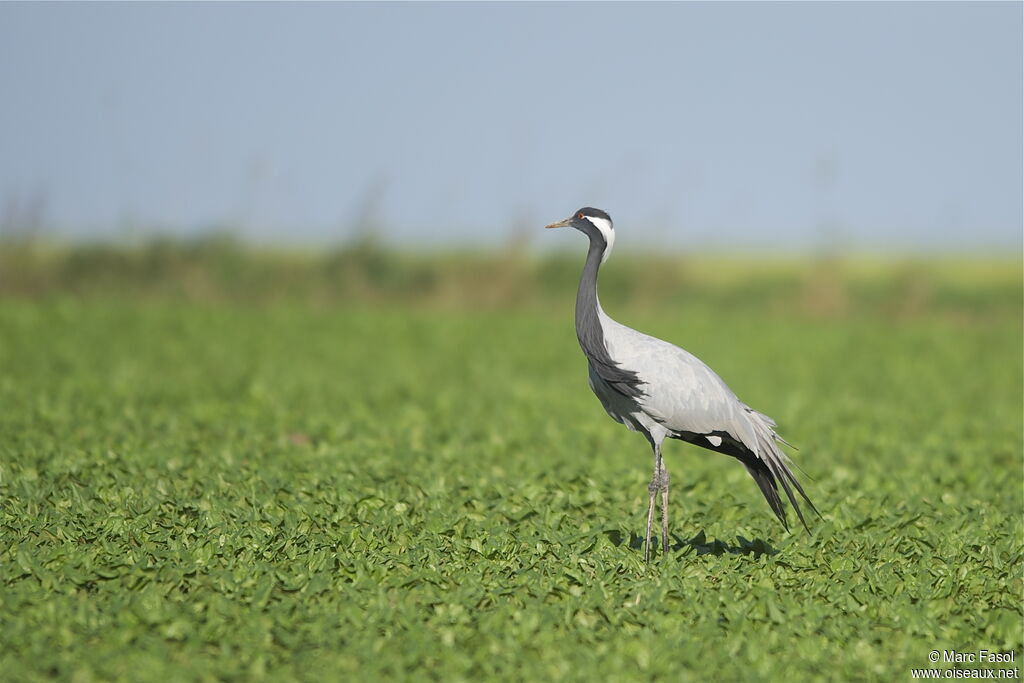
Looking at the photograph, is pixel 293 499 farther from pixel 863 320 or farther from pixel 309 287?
pixel 863 320

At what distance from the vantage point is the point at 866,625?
5625 mm

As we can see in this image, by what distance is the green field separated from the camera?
5184mm

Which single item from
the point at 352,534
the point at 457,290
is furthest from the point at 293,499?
the point at 457,290

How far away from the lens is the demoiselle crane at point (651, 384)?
6.04 meters

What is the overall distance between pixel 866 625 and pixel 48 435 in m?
6.86

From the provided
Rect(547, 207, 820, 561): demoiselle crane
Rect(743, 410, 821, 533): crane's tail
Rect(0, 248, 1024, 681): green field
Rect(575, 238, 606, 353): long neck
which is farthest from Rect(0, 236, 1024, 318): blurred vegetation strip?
Rect(575, 238, 606, 353): long neck

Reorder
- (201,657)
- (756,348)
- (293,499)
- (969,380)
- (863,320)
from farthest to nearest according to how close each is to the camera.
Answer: (863,320)
(756,348)
(969,380)
(293,499)
(201,657)

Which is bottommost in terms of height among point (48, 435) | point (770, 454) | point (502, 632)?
point (48, 435)

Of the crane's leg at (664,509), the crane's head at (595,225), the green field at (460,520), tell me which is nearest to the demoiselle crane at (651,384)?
the crane's head at (595,225)

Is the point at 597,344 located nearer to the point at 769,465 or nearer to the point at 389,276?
the point at 769,465

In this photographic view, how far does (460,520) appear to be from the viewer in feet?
23.1

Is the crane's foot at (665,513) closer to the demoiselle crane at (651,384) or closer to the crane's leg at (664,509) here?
the crane's leg at (664,509)

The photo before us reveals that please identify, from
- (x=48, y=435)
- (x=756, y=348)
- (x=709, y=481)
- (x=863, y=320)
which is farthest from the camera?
(x=863, y=320)

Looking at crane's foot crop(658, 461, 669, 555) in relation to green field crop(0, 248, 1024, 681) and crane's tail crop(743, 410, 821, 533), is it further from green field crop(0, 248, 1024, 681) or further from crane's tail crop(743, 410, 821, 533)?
crane's tail crop(743, 410, 821, 533)
